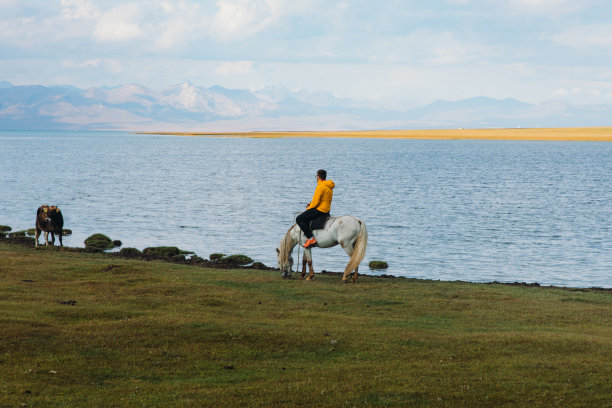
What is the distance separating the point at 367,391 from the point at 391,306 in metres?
7.17

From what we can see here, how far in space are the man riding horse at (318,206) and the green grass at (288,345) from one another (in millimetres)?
1809

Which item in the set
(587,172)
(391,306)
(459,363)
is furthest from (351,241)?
(587,172)

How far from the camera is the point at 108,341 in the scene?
13055 mm

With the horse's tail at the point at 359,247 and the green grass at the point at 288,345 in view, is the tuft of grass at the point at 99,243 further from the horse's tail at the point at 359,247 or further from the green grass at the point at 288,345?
the horse's tail at the point at 359,247

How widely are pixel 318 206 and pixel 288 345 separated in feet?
26.0

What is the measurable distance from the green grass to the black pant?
184 centimetres

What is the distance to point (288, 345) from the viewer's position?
13375 mm

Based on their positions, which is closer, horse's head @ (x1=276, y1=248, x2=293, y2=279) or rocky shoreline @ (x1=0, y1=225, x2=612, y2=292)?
horse's head @ (x1=276, y1=248, x2=293, y2=279)

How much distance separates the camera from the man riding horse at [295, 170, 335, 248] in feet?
67.2

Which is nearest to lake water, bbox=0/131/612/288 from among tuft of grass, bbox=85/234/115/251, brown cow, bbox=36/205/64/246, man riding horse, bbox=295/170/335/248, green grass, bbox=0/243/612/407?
tuft of grass, bbox=85/234/115/251

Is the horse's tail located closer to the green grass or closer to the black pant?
the green grass

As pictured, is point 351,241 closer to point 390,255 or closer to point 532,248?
point 390,255

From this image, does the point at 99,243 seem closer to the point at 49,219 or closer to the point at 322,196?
the point at 49,219

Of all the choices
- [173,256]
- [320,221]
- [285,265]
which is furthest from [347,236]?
[173,256]
